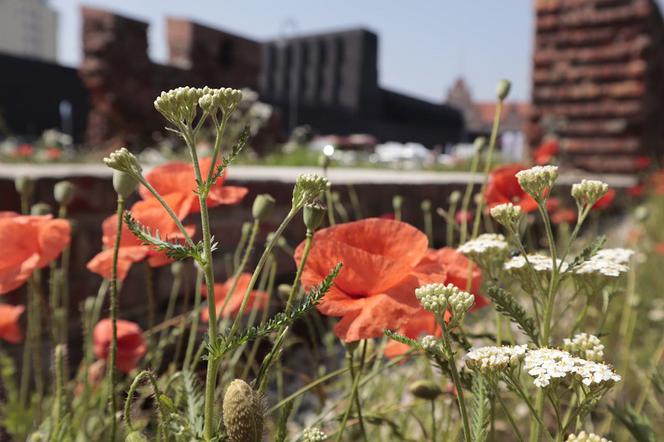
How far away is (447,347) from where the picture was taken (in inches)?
19.7

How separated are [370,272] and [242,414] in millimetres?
238

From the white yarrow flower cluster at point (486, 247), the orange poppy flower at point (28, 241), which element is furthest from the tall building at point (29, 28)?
the white yarrow flower cluster at point (486, 247)

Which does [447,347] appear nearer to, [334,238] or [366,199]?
[334,238]

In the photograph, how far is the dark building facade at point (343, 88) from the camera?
2534cm

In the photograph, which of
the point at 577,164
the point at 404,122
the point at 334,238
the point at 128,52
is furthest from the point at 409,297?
the point at 404,122

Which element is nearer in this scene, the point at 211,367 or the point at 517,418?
the point at 211,367

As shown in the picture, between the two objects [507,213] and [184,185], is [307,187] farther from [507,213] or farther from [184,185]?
[184,185]

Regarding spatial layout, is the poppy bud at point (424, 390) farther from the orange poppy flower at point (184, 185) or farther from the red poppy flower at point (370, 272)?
the orange poppy flower at point (184, 185)

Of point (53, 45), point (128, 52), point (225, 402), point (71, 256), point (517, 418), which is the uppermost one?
point (53, 45)

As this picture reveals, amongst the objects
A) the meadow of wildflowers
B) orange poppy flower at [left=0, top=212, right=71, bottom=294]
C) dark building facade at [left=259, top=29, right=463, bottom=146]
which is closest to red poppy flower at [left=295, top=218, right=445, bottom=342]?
the meadow of wildflowers

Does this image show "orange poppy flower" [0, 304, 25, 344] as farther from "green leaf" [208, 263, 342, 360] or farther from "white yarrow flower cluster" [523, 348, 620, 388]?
"white yarrow flower cluster" [523, 348, 620, 388]

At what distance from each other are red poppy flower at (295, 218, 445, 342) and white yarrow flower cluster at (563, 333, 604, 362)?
135 mm

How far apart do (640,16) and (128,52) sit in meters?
5.85

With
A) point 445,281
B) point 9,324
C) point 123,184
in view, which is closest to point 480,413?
point 445,281
